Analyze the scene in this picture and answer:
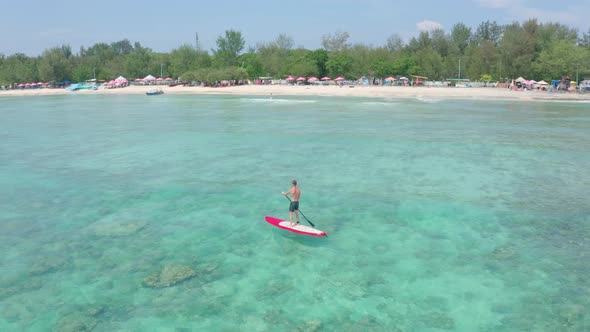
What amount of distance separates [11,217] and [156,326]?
1131 cm

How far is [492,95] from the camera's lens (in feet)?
259

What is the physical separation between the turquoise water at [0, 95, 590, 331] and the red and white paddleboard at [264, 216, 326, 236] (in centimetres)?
36

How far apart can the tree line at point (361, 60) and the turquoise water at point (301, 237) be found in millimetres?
68148

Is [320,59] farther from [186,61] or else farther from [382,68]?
[186,61]

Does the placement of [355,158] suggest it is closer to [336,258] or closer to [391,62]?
[336,258]

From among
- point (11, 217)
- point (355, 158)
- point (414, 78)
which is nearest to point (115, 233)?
point (11, 217)

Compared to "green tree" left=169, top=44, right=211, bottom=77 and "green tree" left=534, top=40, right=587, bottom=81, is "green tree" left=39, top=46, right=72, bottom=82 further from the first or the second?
"green tree" left=534, top=40, right=587, bottom=81

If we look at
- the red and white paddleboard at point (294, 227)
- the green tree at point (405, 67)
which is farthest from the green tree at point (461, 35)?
the red and white paddleboard at point (294, 227)

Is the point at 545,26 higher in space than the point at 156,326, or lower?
higher

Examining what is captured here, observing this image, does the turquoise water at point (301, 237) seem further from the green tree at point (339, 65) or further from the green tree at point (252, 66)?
the green tree at point (252, 66)

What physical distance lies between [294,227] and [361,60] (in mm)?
107079

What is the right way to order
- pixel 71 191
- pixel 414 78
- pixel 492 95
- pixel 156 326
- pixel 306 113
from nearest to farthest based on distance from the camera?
pixel 156 326 → pixel 71 191 → pixel 306 113 → pixel 492 95 → pixel 414 78

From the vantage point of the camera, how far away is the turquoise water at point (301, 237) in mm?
11633

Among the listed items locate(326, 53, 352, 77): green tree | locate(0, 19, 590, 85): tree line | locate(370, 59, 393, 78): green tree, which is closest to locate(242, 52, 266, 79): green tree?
locate(0, 19, 590, 85): tree line
